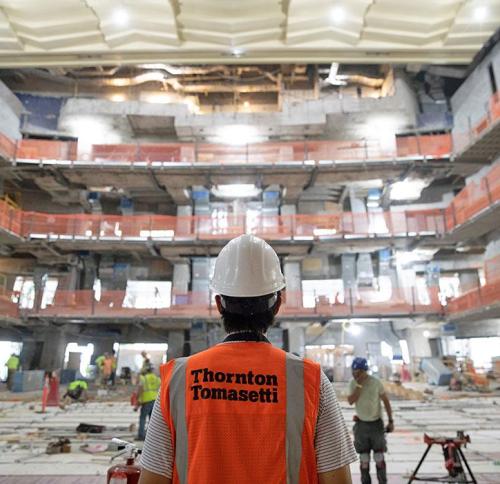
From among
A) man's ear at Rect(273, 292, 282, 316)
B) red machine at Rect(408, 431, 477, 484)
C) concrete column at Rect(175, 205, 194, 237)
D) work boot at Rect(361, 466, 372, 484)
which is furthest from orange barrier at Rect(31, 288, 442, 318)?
man's ear at Rect(273, 292, 282, 316)

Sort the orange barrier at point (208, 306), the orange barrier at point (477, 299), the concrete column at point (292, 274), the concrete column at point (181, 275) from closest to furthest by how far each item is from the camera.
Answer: the orange barrier at point (477, 299), the orange barrier at point (208, 306), the concrete column at point (292, 274), the concrete column at point (181, 275)

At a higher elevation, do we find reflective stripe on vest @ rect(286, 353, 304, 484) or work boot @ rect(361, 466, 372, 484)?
reflective stripe on vest @ rect(286, 353, 304, 484)

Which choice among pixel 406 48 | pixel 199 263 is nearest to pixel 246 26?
pixel 406 48

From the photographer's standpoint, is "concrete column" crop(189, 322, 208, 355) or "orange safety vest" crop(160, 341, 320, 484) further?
"concrete column" crop(189, 322, 208, 355)

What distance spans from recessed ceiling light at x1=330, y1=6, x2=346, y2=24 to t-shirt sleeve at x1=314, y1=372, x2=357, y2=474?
18524 mm

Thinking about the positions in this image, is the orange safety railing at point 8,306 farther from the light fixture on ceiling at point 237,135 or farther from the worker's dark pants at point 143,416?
the light fixture on ceiling at point 237,135

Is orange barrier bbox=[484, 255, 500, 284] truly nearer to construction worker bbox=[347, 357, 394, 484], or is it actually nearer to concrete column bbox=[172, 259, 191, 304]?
construction worker bbox=[347, 357, 394, 484]

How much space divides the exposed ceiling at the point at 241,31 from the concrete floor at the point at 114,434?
1537 centimetres

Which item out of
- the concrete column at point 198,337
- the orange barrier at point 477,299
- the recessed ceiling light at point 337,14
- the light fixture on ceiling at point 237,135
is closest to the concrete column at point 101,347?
the concrete column at point 198,337

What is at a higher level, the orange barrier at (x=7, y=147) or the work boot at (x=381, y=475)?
the orange barrier at (x=7, y=147)

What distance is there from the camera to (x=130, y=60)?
19.3 meters

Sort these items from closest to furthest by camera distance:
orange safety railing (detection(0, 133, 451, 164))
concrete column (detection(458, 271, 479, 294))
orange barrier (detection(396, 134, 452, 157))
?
orange barrier (detection(396, 134, 452, 157)) → orange safety railing (detection(0, 133, 451, 164)) → concrete column (detection(458, 271, 479, 294))

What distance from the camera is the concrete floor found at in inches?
216

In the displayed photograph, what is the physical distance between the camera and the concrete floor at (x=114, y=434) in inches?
216
